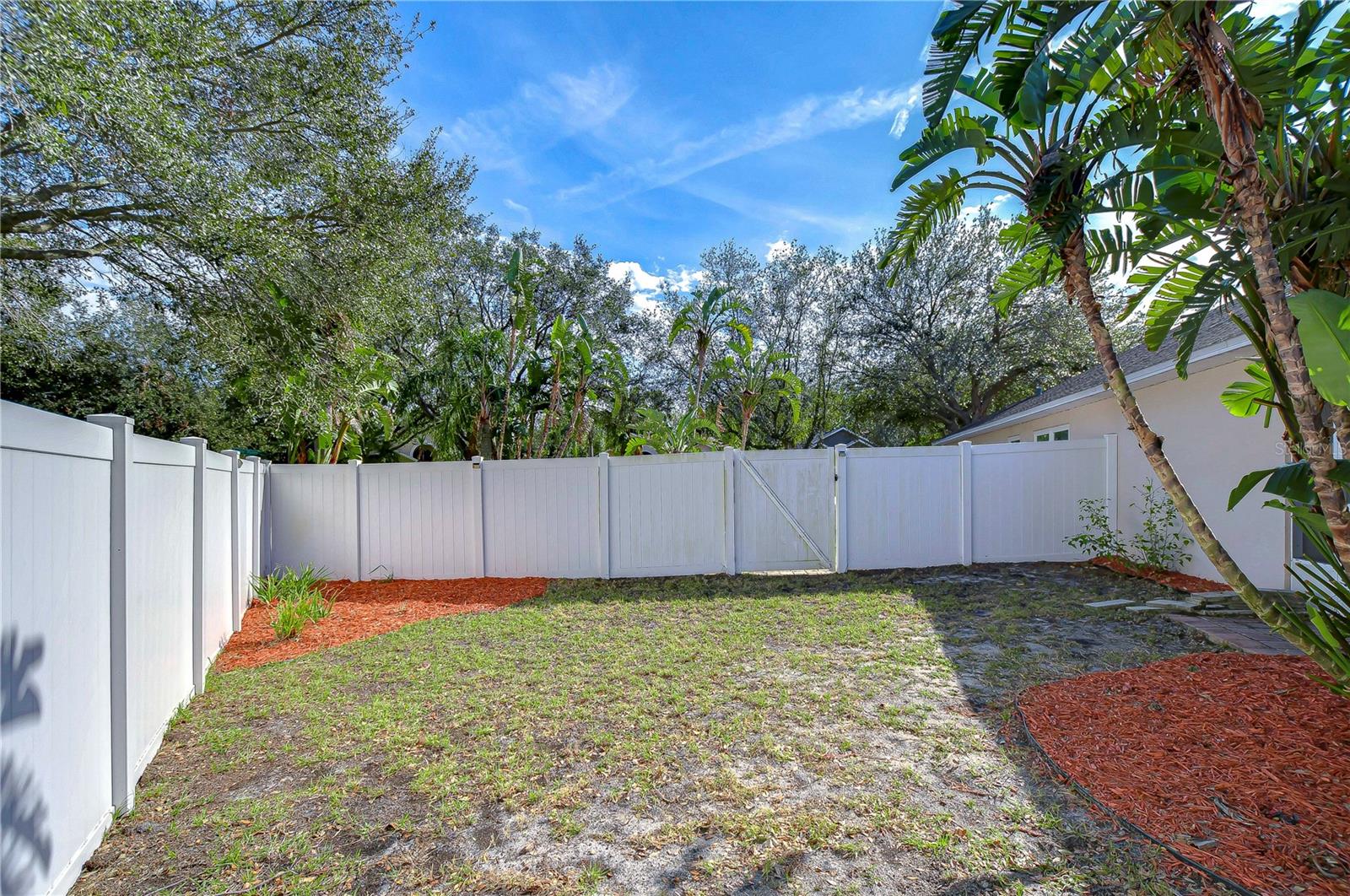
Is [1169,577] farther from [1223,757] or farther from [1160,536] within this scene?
[1223,757]

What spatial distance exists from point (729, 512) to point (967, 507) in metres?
3.17

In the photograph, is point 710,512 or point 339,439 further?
point 339,439

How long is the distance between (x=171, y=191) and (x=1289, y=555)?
10.4 m

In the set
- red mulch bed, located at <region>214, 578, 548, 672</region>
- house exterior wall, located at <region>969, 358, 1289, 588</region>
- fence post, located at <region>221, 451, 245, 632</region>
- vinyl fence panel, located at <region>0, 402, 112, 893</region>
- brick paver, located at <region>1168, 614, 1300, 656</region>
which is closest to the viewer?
vinyl fence panel, located at <region>0, 402, 112, 893</region>

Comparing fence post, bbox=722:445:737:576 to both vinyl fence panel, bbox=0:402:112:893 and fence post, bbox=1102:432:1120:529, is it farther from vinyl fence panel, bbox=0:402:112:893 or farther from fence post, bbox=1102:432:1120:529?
vinyl fence panel, bbox=0:402:112:893

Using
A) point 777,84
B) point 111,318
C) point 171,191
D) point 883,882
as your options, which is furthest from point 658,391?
point 883,882

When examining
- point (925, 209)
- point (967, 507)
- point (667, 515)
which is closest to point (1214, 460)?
point (967, 507)

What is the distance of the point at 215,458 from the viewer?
4547mm

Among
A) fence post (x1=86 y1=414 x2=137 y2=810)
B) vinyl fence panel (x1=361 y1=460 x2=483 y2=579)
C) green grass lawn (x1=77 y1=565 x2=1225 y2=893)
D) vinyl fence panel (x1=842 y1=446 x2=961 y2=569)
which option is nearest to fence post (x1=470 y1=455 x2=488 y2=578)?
vinyl fence panel (x1=361 y1=460 x2=483 y2=579)

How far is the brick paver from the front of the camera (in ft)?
13.3

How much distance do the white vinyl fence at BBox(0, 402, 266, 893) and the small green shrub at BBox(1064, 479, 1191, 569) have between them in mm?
8980

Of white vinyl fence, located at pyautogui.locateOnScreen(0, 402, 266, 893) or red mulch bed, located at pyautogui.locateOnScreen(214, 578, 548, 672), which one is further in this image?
red mulch bed, located at pyautogui.locateOnScreen(214, 578, 548, 672)

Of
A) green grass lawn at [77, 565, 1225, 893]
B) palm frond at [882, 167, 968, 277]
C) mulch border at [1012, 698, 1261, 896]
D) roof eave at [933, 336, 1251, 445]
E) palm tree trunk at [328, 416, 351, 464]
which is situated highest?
palm frond at [882, 167, 968, 277]

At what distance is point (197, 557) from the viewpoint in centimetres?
382
